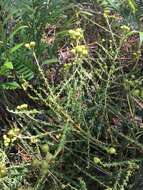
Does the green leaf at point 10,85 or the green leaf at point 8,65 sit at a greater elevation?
the green leaf at point 8,65

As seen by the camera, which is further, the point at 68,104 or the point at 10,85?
the point at 10,85

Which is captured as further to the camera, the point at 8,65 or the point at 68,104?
the point at 8,65

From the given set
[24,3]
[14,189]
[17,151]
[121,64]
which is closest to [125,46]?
[121,64]

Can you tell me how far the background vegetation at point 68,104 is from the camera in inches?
58.9

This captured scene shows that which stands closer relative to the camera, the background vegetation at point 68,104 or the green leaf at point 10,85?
the background vegetation at point 68,104

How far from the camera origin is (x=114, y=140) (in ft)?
5.24

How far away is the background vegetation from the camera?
4.91 feet

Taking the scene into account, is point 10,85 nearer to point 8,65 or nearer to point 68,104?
point 8,65

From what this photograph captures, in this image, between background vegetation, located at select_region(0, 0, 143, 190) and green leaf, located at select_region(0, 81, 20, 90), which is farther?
green leaf, located at select_region(0, 81, 20, 90)

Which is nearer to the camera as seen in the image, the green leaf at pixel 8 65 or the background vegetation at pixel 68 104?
the background vegetation at pixel 68 104

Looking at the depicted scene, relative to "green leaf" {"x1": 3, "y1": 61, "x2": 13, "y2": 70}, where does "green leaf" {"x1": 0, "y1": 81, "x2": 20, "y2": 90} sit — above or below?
below

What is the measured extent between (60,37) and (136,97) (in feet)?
1.38

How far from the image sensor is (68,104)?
1.51 metres

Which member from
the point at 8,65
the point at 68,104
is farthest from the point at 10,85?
Result: the point at 68,104
